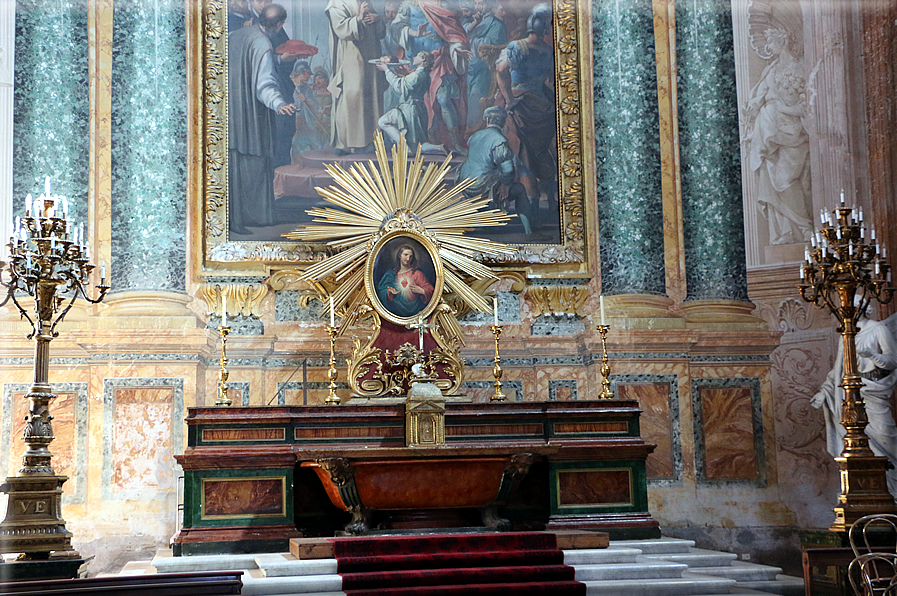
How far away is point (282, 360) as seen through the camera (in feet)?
32.1

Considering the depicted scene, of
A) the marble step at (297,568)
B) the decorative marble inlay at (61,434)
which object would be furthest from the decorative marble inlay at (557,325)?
the decorative marble inlay at (61,434)

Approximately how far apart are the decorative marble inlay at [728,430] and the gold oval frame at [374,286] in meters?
2.82

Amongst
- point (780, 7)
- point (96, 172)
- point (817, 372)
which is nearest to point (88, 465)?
point (96, 172)

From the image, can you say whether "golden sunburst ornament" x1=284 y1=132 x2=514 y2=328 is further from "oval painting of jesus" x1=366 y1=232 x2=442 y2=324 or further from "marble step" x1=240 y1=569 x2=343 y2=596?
"marble step" x1=240 y1=569 x2=343 y2=596

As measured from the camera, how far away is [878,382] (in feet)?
31.0

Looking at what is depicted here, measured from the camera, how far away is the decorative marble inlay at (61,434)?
913 cm

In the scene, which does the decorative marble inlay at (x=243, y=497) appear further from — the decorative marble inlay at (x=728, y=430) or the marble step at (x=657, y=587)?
the decorative marble inlay at (x=728, y=430)

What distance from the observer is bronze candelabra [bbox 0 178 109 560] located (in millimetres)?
7258

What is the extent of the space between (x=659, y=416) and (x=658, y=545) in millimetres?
2286

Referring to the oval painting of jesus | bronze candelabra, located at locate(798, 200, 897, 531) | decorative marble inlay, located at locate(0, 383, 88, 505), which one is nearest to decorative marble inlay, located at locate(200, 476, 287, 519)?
decorative marble inlay, located at locate(0, 383, 88, 505)

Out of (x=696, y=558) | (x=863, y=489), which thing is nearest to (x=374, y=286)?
(x=696, y=558)

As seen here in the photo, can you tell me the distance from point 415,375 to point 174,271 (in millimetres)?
2673

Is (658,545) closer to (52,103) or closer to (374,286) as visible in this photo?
(374,286)

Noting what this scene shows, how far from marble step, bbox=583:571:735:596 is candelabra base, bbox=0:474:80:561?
12.4ft
